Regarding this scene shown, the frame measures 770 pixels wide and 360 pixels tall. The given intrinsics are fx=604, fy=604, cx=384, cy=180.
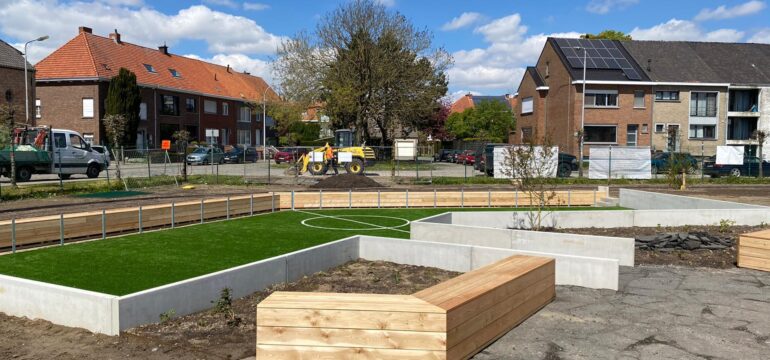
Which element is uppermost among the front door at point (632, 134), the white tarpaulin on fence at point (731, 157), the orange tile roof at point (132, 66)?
the orange tile roof at point (132, 66)

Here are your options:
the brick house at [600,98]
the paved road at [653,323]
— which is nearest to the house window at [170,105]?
the brick house at [600,98]

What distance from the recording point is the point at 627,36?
69.8m

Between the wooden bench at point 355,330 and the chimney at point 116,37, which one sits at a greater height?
the chimney at point 116,37

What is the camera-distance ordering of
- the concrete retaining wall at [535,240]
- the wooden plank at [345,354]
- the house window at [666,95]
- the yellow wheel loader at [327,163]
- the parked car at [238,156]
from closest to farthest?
the wooden plank at [345,354] < the concrete retaining wall at [535,240] < the yellow wheel loader at [327,163] < the house window at [666,95] < the parked car at [238,156]

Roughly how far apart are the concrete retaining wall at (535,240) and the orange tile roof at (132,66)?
136 feet

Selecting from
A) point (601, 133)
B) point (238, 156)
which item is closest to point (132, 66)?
point (238, 156)

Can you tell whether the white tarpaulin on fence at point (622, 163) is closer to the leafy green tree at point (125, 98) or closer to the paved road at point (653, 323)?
the paved road at point (653, 323)

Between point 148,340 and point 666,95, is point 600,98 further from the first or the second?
point 148,340

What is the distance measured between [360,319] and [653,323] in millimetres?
4033

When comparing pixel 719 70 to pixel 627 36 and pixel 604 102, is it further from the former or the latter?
pixel 627 36

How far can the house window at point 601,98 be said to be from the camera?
47.2m

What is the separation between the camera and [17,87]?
43750 mm

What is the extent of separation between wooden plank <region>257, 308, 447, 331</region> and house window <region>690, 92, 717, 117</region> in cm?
5055

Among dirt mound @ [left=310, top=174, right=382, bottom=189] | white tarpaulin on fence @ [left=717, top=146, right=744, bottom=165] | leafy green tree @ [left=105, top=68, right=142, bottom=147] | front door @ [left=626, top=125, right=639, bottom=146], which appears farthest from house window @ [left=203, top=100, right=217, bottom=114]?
white tarpaulin on fence @ [left=717, top=146, right=744, bottom=165]
